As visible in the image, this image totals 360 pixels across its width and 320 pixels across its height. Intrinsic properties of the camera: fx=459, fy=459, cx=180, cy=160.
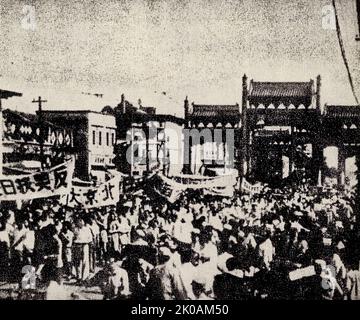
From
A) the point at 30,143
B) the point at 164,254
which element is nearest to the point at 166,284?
the point at 164,254

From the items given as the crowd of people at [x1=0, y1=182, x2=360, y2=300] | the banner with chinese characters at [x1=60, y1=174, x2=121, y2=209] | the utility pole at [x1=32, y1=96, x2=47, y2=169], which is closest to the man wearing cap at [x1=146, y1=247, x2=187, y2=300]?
the crowd of people at [x1=0, y1=182, x2=360, y2=300]

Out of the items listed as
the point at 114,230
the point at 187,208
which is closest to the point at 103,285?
the point at 114,230

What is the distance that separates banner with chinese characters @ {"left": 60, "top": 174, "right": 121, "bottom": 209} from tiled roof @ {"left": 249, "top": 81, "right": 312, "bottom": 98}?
5.70 ft

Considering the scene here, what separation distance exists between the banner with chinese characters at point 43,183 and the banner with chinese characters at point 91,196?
75mm

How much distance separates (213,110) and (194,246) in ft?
4.62

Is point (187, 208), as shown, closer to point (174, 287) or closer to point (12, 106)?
point (174, 287)

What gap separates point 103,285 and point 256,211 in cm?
171

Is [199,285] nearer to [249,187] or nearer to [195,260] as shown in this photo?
[195,260]

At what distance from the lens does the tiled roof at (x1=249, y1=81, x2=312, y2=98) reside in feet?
15.2

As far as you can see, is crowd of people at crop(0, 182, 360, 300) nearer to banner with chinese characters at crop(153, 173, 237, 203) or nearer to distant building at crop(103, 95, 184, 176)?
banner with chinese characters at crop(153, 173, 237, 203)

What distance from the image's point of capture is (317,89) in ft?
15.3

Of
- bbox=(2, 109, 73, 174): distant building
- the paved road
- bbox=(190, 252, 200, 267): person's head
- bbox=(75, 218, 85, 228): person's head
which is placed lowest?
the paved road

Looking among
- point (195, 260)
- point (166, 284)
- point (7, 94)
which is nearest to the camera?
point (166, 284)

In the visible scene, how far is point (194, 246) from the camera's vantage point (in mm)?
4609
